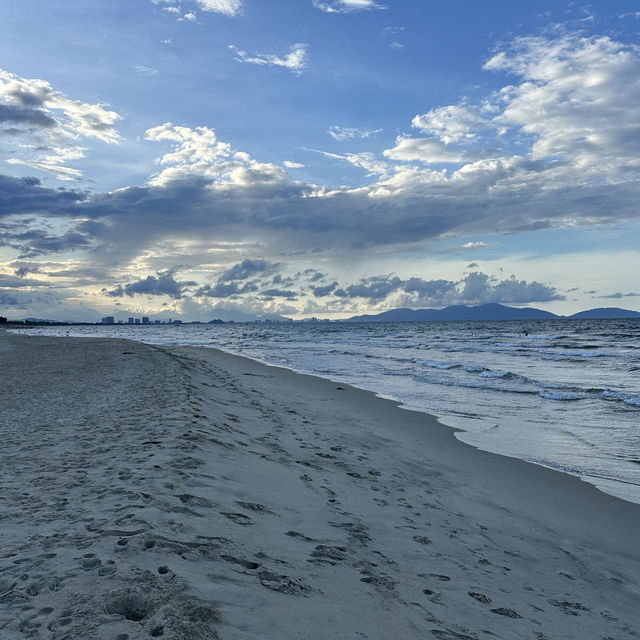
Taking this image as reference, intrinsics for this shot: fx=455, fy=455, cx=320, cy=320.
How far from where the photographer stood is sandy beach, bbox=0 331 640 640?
3348mm

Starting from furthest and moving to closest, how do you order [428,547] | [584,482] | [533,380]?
1. [533,380]
2. [584,482]
3. [428,547]

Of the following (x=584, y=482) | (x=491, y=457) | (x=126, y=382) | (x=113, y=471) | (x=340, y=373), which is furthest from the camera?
(x=340, y=373)

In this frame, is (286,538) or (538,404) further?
(538,404)

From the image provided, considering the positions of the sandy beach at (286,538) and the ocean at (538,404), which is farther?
the ocean at (538,404)

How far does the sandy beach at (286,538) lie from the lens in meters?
3.35

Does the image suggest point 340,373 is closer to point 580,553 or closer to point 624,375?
point 624,375

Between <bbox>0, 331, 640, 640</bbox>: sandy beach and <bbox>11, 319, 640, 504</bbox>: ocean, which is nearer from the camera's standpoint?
<bbox>0, 331, 640, 640</bbox>: sandy beach

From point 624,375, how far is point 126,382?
78.7ft

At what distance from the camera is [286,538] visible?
15.7ft

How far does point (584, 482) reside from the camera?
8.31 meters

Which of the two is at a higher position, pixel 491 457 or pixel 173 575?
pixel 173 575

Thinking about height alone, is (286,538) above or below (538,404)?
above

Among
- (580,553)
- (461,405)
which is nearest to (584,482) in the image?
(580,553)

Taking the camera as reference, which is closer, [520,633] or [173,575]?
[173,575]
